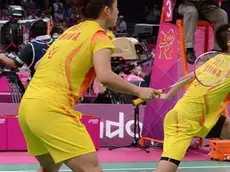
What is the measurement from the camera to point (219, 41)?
5.27m

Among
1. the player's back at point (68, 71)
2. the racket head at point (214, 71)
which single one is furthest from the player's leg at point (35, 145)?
the racket head at point (214, 71)

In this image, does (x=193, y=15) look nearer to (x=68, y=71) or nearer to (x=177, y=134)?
(x=177, y=134)

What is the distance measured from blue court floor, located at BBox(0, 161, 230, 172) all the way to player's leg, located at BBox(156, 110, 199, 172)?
2.01 m

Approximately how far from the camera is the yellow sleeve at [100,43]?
3.26 m

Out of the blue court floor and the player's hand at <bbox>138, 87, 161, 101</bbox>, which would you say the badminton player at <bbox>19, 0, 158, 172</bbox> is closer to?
the player's hand at <bbox>138, 87, 161, 101</bbox>

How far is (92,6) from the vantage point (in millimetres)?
3422

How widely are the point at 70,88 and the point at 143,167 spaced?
3716mm

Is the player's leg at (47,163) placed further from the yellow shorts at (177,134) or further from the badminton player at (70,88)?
the yellow shorts at (177,134)

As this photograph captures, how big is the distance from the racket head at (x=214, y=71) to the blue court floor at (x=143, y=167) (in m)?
2.13

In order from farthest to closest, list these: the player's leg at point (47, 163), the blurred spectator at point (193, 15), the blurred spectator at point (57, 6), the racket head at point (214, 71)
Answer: the blurred spectator at point (57, 6) < the blurred spectator at point (193, 15) < the racket head at point (214, 71) < the player's leg at point (47, 163)

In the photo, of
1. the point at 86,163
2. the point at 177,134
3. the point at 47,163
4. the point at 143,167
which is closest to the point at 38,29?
the point at 143,167

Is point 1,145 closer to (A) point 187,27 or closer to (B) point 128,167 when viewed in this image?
(B) point 128,167

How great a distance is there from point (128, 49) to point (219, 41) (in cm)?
535

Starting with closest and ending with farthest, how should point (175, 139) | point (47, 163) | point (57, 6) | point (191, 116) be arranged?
point (47, 163)
point (175, 139)
point (191, 116)
point (57, 6)
